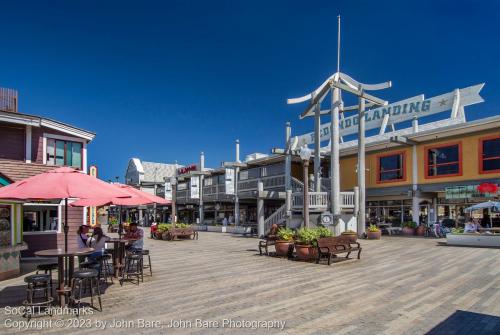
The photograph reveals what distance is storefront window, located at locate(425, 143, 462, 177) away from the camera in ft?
70.1

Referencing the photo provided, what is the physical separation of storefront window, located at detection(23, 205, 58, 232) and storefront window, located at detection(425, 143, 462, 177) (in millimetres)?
20639

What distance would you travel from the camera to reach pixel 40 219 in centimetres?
1527

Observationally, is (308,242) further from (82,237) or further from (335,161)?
(335,161)

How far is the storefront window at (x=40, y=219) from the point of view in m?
14.9

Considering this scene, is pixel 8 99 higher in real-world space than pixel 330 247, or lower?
higher

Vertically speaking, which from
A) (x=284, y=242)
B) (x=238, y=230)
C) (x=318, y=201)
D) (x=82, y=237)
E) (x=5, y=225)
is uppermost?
(x=318, y=201)

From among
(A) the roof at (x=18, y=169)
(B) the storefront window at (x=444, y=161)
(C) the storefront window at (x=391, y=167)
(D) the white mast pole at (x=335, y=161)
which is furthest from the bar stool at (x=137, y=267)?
(C) the storefront window at (x=391, y=167)

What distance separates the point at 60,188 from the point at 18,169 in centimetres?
882

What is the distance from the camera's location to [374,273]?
10188 mm

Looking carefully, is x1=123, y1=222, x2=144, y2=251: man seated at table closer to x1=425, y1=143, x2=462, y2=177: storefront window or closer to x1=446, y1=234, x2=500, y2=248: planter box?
x1=446, y1=234, x2=500, y2=248: planter box

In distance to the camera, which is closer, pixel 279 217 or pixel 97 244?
pixel 97 244

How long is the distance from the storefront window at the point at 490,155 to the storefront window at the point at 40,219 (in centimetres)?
2152

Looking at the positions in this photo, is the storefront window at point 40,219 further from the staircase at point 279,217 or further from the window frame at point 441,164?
the window frame at point 441,164

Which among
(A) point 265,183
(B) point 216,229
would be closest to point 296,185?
(A) point 265,183
